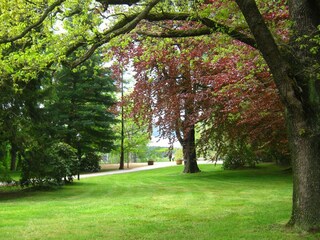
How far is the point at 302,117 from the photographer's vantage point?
6172mm

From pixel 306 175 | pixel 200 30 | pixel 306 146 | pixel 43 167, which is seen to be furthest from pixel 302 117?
pixel 43 167

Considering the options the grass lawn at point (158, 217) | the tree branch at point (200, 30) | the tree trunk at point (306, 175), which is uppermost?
the tree branch at point (200, 30)

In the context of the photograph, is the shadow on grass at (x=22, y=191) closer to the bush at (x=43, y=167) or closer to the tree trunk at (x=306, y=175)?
the bush at (x=43, y=167)

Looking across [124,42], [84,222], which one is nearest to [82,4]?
[124,42]

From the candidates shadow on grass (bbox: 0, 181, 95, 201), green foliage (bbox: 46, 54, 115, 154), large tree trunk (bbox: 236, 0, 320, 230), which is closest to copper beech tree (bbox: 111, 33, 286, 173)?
large tree trunk (bbox: 236, 0, 320, 230)

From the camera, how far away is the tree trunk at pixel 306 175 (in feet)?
20.2

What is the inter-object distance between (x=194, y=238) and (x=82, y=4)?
487 cm

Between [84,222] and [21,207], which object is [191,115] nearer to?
[21,207]

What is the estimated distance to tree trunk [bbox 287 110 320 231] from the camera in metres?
6.17

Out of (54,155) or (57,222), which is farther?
(54,155)

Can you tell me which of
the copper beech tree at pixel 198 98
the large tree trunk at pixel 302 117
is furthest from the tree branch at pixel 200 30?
the copper beech tree at pixel 198 98

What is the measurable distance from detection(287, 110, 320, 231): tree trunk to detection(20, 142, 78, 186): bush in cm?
978

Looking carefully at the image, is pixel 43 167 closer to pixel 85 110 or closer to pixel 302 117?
pixel 302 117

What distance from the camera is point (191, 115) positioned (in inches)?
653
